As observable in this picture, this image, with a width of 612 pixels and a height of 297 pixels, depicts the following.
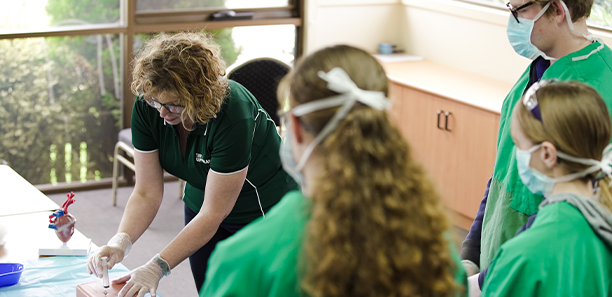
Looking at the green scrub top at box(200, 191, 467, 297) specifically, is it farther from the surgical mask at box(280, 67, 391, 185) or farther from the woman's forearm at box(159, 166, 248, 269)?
the woman's forearm at box(159, 166, 248, 269)

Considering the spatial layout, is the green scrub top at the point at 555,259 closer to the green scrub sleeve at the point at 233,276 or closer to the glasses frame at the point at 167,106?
the green scrub sleeve at the point at 233,276

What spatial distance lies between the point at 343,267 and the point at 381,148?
0.17m

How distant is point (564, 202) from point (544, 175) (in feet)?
0.25

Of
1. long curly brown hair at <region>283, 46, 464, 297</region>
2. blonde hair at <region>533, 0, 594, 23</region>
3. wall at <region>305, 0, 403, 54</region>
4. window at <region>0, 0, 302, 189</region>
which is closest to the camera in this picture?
long curly brown hair at <region>283, 46, 464, 297</region>

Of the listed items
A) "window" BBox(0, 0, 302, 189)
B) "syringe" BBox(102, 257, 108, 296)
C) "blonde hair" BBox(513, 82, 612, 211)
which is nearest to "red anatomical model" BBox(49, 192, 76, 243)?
"syringe" BBox(102, 257, 108, 296)

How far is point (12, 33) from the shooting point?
138 inches

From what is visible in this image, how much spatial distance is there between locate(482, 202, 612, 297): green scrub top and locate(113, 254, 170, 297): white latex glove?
87 centimetres

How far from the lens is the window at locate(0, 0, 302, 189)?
3602mm

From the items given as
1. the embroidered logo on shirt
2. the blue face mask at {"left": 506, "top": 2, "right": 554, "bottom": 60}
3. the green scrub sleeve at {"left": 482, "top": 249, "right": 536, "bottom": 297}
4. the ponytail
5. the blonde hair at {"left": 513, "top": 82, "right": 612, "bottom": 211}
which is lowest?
the green scrub sleeve at {"left": 482, "top": 249, "right": 536, "bottom": 297}

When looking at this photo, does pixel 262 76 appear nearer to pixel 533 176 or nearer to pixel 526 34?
pixel 526 34

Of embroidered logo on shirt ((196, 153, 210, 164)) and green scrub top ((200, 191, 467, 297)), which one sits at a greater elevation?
green scrub top ((200, 191, 467, 297))

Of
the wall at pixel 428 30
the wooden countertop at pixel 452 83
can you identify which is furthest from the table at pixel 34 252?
the wooden countertop at pixel 452 83

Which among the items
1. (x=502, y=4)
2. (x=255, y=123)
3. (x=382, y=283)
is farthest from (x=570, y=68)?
(x=502, y=4)

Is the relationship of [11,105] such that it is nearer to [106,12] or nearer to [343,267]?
[106,12]
